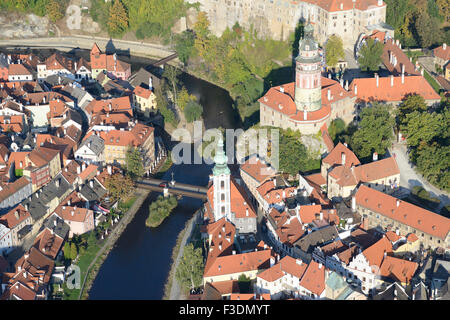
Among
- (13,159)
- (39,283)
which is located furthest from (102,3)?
(39,283)

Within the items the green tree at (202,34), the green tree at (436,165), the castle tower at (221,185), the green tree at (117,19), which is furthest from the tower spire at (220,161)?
the green tree at (117,19)

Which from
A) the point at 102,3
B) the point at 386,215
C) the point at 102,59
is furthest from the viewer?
the point at 102,3

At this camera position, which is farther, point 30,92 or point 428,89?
point 30,92

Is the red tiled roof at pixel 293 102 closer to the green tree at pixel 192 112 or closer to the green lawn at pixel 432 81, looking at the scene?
the green lawn at pixel 432 81

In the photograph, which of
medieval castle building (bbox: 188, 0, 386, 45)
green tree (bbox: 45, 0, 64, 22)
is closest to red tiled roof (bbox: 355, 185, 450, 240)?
medieval castle building (bbox: 188, 0, 386, 45)

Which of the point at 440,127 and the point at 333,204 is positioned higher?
the point at 440,127

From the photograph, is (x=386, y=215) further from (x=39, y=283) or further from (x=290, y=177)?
(x=39, y=283)

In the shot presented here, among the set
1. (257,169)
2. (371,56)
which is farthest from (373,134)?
(371,56)
